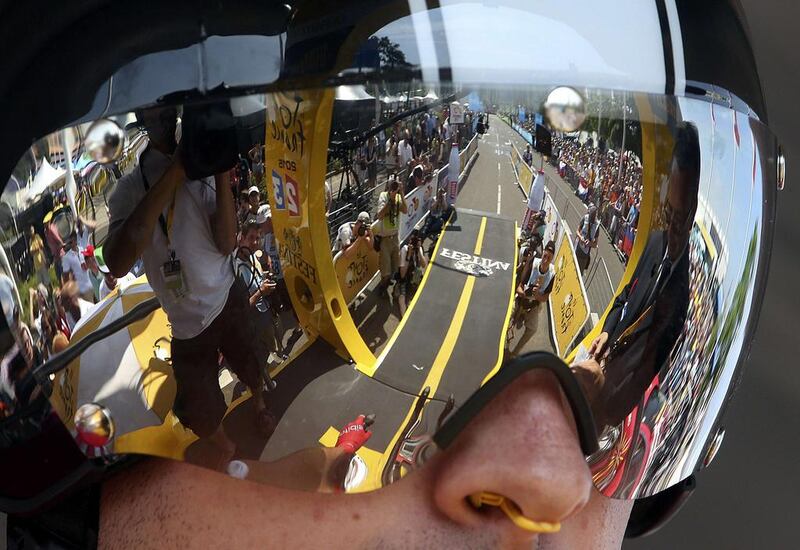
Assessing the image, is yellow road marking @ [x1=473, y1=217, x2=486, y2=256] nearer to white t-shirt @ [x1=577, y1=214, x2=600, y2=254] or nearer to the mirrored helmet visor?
the mirrored helmet visor

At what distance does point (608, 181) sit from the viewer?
2.11 ft

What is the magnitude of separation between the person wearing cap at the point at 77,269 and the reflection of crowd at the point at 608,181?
54 centimetres

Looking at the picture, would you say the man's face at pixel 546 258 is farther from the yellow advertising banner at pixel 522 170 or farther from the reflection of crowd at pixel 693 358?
the reflection of crowd at pixel 693 358

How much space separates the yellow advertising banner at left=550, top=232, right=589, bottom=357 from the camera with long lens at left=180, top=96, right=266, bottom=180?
1.19 ft

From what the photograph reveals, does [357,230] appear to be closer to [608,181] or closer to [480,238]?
[480,238]

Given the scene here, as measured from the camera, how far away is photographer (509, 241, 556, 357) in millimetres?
638

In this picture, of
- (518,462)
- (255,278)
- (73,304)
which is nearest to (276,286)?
(255,278)

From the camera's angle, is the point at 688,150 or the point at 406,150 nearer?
the point at 406,150

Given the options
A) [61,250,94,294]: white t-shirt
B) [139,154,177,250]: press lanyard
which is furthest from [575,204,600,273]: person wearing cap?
[61,250,94,294]: white t-shirt

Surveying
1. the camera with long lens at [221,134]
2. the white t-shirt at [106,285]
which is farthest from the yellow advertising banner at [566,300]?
the white t-shirt at [106,285]

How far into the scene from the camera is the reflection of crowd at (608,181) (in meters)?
0.61

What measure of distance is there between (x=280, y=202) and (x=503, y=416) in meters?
0.37

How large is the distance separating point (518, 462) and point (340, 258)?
324 millimetres

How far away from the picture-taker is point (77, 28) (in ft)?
2.17
